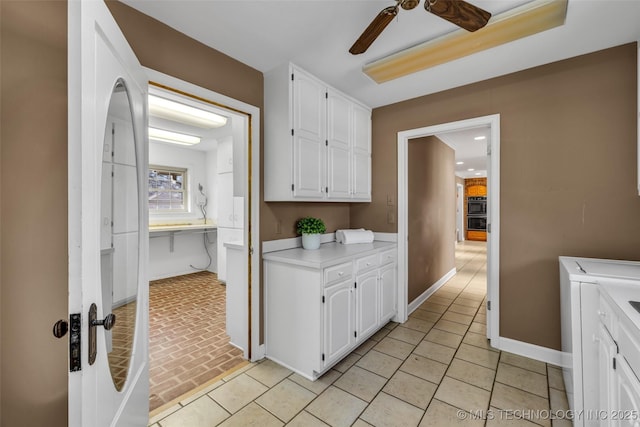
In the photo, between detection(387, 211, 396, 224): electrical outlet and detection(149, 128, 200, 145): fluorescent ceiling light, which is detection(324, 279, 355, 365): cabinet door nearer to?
detection(387, 211, 396, 224): electrical outlet

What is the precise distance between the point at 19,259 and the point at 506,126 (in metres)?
3.46

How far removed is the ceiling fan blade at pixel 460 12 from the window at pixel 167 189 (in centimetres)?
509

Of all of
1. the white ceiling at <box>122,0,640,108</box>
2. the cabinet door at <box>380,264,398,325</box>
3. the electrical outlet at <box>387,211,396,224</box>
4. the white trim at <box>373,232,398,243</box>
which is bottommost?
the cabinet door at <box>380,264,398,325</box>

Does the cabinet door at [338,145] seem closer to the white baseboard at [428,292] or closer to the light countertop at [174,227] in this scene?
the white baseboard at [428,292]

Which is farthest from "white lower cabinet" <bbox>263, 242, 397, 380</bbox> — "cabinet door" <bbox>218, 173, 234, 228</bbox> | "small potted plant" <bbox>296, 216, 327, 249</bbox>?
"cabinet door" <bbox>218, 173, 234, 228</bbox>

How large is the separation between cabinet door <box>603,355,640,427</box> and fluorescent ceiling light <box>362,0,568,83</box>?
190cm

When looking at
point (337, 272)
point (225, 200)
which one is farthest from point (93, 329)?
point (225, 200)

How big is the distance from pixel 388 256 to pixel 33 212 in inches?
107

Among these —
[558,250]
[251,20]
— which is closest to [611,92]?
[558,250]

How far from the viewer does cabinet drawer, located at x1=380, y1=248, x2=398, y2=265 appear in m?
2.82

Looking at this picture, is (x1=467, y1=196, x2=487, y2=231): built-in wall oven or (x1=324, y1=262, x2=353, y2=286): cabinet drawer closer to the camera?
(x1=324, y1=262, x2=353, y2=286): cabinet drawer

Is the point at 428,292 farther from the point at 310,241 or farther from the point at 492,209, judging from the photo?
the point at 310,241

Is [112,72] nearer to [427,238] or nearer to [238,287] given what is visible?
[238,287]

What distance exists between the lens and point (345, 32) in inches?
74.5
